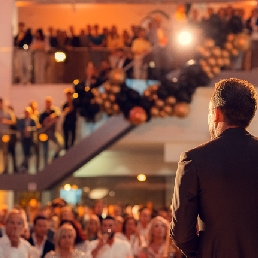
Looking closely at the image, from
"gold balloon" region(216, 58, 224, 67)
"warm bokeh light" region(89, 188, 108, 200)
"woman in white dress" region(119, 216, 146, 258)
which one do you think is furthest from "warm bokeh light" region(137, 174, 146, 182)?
"woman in white dress" region(119, 216, 146, 258)

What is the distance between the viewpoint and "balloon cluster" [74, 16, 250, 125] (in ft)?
45.5

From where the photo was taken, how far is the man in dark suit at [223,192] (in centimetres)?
330

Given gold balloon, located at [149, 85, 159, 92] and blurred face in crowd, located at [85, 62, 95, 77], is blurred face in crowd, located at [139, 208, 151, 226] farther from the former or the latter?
blurred face in crowd, located at [85, 62, 95, 77]

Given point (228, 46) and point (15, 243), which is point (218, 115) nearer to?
point (15, 243)

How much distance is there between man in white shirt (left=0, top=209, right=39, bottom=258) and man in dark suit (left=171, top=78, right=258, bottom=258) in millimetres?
4687

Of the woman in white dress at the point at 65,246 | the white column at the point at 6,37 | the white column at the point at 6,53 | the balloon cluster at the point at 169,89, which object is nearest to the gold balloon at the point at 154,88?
the balloon cluster at the point at 169,89

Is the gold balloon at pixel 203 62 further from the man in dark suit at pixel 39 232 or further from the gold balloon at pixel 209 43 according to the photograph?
the man in dark suit at pixel 39 232

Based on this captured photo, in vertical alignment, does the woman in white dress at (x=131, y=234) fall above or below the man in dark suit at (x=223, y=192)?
below

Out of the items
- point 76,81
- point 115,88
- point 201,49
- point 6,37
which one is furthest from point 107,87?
point 6,37

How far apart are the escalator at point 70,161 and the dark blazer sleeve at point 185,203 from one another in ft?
35.7

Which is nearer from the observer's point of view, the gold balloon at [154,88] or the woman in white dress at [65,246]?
the woman in white dress at [65,246]

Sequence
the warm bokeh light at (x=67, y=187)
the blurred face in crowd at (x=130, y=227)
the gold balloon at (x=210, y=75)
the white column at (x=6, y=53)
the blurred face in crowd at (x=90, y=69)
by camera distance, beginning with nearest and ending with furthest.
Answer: the blurred face in crowd at (x=130, y=227)
the blurred face in crowd at (x=90, y=69)
the gold balloon at (x=210, y=75)
the white column at (x=6, y=53)
the warm bokeh light at (x=67, y=187)

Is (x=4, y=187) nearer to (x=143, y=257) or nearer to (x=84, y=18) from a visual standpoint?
(x=143, y=257)

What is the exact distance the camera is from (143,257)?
830 centimetres
